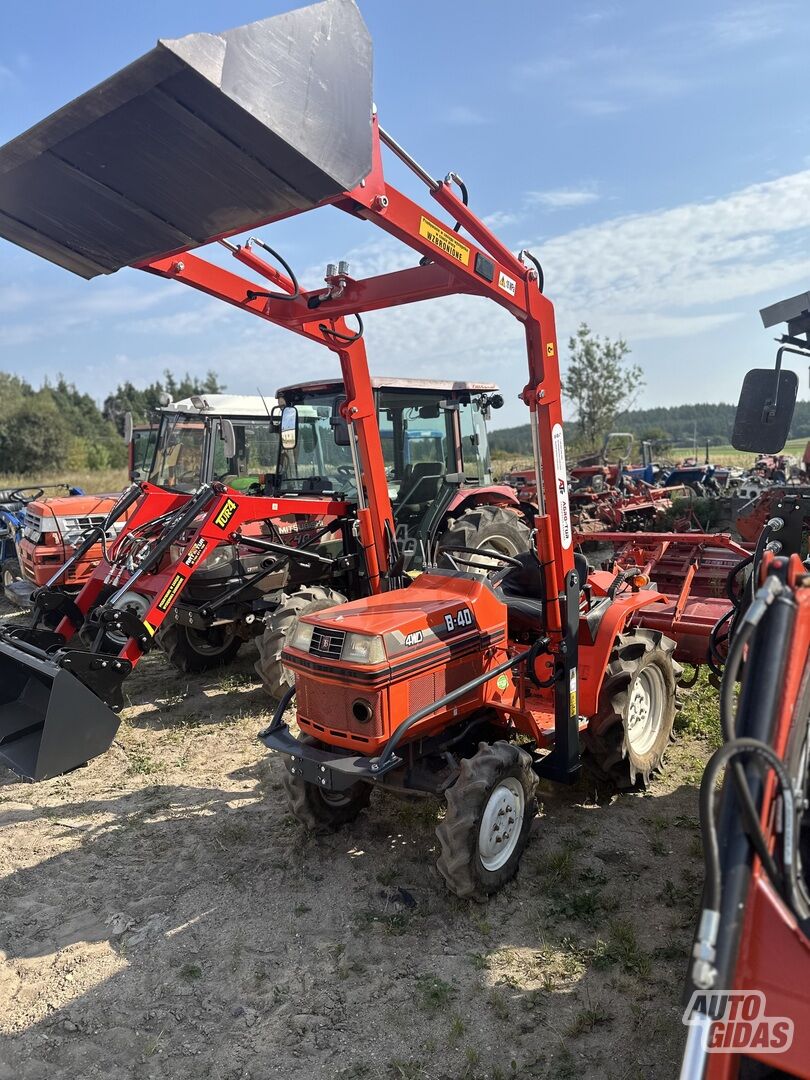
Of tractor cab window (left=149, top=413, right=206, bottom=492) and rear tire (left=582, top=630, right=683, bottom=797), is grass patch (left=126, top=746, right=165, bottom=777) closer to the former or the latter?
rear tire (left=582, top=630, right=683, bottom=797)

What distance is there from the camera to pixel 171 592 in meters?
5.01

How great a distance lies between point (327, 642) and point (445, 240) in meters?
1.86

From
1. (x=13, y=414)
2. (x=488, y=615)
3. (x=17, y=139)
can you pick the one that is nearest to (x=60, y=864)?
(x=488, y=615)

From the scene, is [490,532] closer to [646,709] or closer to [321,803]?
[646,709]

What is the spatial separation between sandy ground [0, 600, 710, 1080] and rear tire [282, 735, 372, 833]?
0.12 metres

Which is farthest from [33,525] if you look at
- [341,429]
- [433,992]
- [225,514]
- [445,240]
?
[433,992]

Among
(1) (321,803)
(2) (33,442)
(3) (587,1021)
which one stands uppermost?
(2) (33,442)

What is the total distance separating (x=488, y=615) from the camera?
384cm

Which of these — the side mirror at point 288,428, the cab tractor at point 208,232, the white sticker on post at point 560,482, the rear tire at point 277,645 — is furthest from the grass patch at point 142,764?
the white sticker on post at point 560,482

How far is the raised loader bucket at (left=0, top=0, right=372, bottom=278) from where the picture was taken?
2.26 m

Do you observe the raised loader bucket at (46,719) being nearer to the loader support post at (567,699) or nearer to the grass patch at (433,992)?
the grass patch at (433,992)

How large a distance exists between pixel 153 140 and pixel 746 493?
11053 mm

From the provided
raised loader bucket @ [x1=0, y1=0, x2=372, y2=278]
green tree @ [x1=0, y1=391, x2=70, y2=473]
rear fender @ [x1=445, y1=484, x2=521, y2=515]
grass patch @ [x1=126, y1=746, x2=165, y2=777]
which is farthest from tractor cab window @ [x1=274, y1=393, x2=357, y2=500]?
green tree @ [x1=0, y1=391, x2=70, y2=473]

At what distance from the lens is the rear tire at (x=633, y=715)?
156 inches
